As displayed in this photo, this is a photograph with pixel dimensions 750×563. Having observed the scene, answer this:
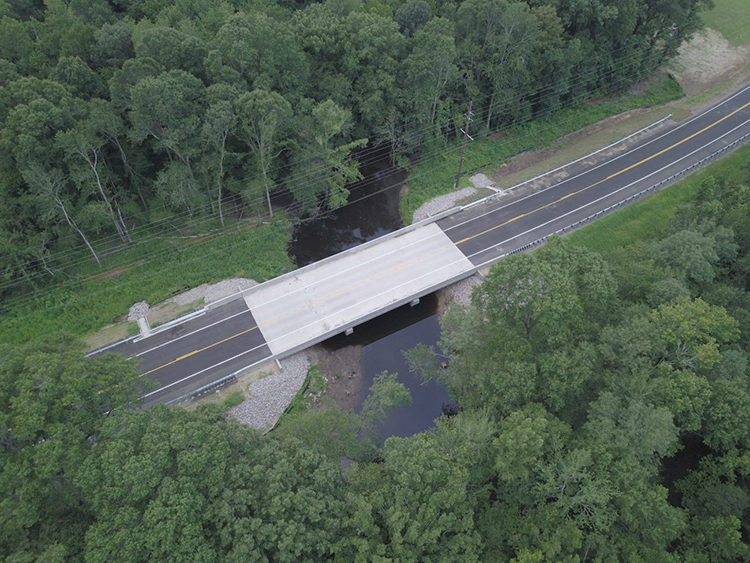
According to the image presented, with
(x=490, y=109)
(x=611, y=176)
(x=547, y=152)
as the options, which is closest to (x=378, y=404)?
(x=611, y=176)

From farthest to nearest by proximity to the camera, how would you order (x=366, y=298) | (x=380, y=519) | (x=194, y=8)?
(x=194, y=8) → (x=366, y=298) → (x=380, y=519)

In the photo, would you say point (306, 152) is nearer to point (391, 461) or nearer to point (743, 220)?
point (391, 461)

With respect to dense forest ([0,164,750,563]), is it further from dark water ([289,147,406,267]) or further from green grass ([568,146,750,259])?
dark water ([289,147,406,267])

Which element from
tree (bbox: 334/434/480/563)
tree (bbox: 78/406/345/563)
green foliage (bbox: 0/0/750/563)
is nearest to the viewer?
tree (bbox: 78/406/345/563)

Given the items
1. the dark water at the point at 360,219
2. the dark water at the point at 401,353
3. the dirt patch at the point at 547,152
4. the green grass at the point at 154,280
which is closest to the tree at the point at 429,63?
the dark water at the point at 360,219

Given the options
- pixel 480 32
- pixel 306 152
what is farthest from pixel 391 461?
pixel 480 32

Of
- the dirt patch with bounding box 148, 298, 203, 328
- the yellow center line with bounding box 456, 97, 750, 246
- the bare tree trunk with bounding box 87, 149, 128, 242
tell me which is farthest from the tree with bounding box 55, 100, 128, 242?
the yellow center line with bounding box 456, 97, 750, 246

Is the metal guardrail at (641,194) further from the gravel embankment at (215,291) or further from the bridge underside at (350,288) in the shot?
the gravel embankment at (215,291)
